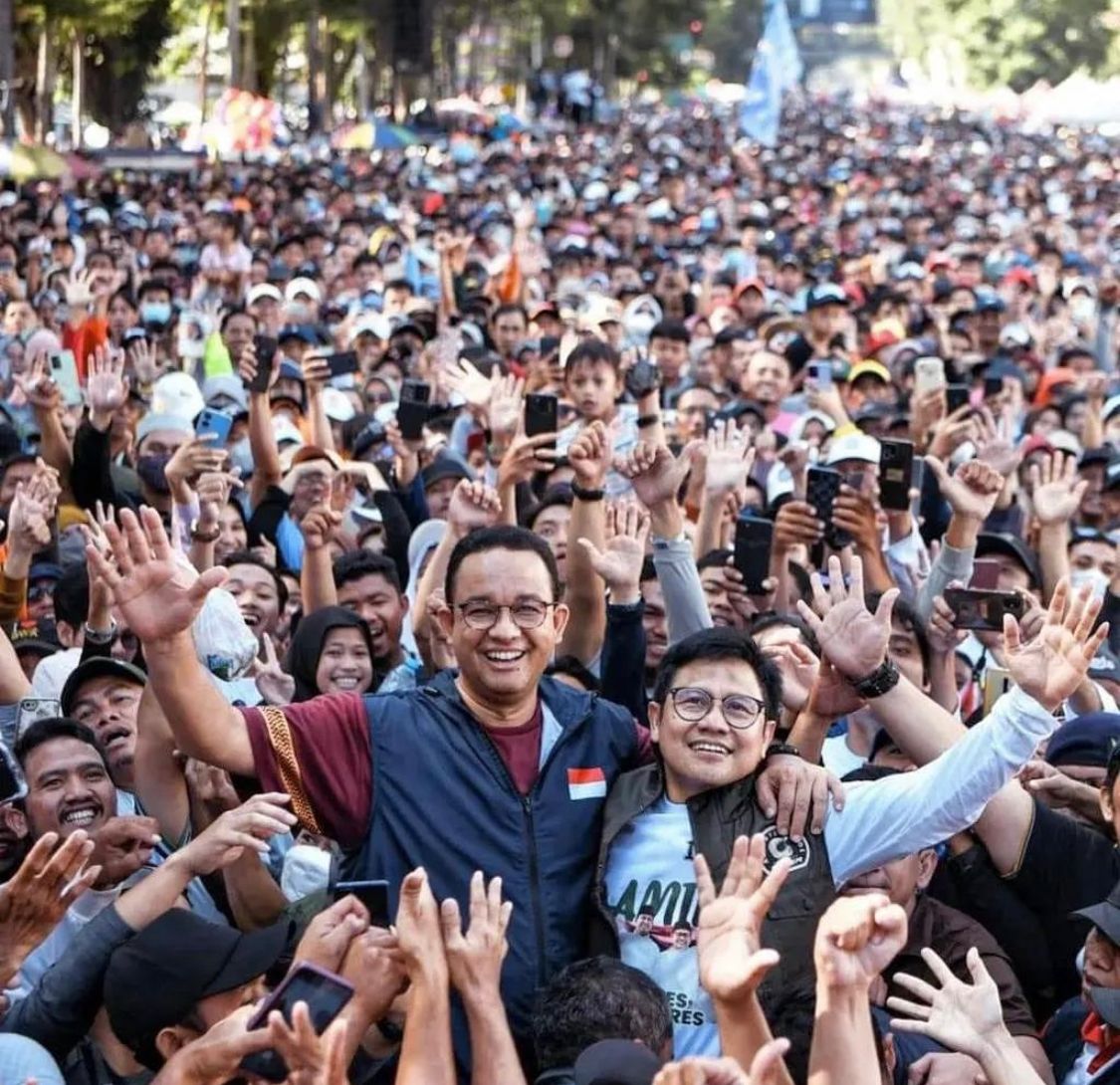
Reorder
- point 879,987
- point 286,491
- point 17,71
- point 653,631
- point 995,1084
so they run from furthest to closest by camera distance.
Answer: point 17,71, point 286,491, point 653,631, point 879,987, point 995,1084

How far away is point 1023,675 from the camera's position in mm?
3979

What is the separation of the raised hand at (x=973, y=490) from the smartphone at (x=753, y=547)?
1.74 ft

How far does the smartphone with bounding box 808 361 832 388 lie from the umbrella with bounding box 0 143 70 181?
12960 millimetres

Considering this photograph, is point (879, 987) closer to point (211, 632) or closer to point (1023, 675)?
point (1023, 675)

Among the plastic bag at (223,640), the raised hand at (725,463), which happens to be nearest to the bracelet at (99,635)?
the plastic bag at (223,640)

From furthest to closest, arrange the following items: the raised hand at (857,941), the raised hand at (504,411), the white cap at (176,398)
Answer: the white cap at (176,398), the raised hand at (504,411), the raised hand at (857,941)

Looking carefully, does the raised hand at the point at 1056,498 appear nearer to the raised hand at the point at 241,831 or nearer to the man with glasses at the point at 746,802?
the man with glasses at the point at 746,802

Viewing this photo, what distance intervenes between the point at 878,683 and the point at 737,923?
3.71 ft

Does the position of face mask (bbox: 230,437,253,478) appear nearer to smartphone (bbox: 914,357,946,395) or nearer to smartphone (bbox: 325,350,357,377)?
smartphone (bbox: 325,350,357,377)

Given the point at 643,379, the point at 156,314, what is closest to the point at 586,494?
the point at 643,379

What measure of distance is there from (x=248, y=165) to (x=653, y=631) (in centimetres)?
2746

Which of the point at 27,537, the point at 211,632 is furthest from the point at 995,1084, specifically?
the point at 27,537

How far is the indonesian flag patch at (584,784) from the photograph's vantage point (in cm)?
401

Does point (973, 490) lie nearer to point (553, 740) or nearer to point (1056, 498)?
point (1056, 498)
